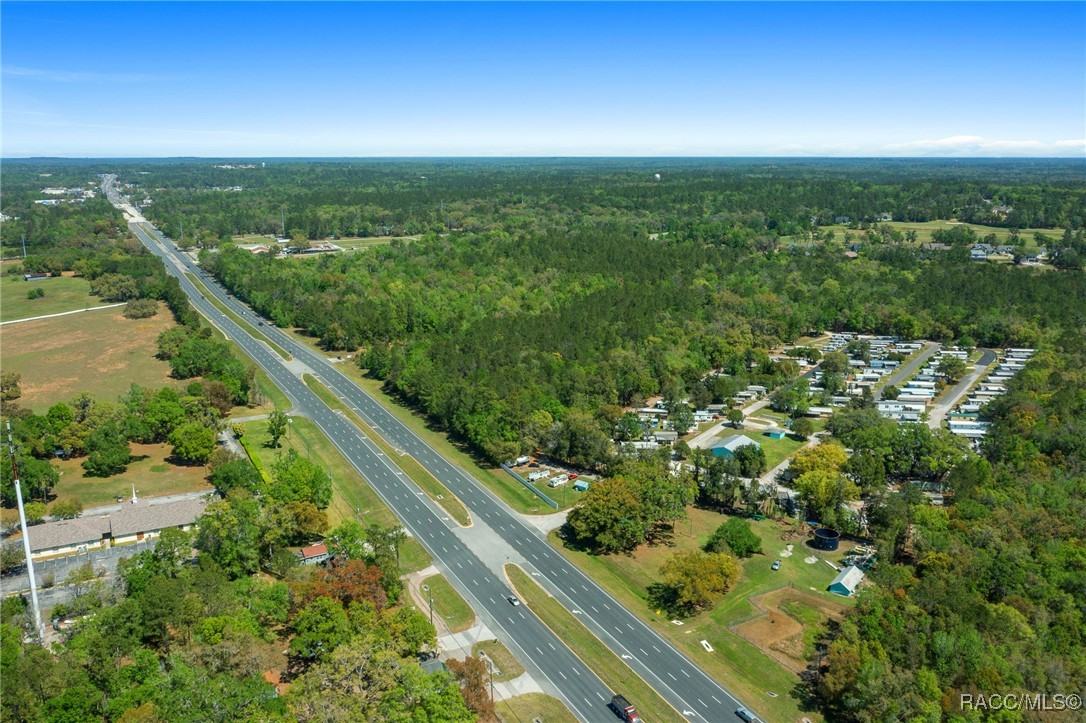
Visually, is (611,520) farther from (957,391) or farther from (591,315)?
(957,391)

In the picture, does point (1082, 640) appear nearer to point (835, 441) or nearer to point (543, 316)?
point (835, 441)

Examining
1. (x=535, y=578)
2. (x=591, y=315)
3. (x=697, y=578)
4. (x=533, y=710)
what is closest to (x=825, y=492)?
(x=697, y=578)

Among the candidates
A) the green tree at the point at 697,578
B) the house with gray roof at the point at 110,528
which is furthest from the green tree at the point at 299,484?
the green tree at the point at 697,578

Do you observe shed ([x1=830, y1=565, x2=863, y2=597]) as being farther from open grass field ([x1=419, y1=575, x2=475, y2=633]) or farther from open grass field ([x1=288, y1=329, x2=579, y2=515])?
open grass field ([x1=419, y1=575, x2=475, y2=633])

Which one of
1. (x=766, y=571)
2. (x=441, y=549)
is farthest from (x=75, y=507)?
(x=766, y=571)

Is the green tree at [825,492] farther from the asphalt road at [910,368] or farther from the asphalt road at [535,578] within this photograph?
the asphalt road at [910,368]

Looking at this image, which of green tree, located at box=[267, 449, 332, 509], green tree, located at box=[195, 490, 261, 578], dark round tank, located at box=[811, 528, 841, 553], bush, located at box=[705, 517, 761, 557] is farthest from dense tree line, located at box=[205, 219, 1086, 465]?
green tree, located at box=[195, 490, 261, 578]

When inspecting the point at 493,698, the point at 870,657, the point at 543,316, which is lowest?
the point at 493,698
